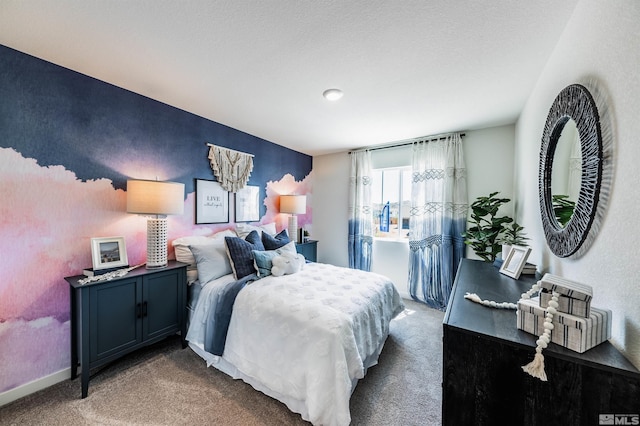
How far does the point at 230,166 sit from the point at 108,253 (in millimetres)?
1647

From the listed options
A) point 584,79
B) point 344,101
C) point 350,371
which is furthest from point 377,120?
point 350,371

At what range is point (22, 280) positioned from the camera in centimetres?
177

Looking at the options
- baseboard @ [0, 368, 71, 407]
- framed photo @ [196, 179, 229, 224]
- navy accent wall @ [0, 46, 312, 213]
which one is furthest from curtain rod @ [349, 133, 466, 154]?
baseboard @ [0, 368, 71, 407]

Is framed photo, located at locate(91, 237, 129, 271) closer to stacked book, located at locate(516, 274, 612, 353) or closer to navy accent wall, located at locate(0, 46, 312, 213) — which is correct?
navy accent wall, located at locate(0, 46, 312, 213)

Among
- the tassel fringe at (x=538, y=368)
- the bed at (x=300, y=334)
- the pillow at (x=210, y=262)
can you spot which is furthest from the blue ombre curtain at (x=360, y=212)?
the tassel fringe at (x=538, y=368)

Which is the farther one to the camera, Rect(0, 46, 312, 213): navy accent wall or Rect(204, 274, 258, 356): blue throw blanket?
Rect(204, 274, 258, 356): blue throw blanket

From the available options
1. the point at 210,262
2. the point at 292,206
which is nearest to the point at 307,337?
the point at 210,262

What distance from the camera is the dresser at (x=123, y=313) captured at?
1.76m

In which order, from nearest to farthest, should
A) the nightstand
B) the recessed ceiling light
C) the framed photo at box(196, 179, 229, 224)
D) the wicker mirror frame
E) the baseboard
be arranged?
the wicker mirror frame
the baseboard
the recessed ceiling light
the framed photo at box(196, 179, 229, 224)
the nightstand

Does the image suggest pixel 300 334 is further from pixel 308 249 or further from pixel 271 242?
pixel 308 249

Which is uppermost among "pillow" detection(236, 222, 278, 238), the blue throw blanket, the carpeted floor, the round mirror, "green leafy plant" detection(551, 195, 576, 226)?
the round mirror

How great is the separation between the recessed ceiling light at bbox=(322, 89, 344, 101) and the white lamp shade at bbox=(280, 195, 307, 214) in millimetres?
1843

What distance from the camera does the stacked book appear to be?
0.77 meters

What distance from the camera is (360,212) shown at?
415cm
